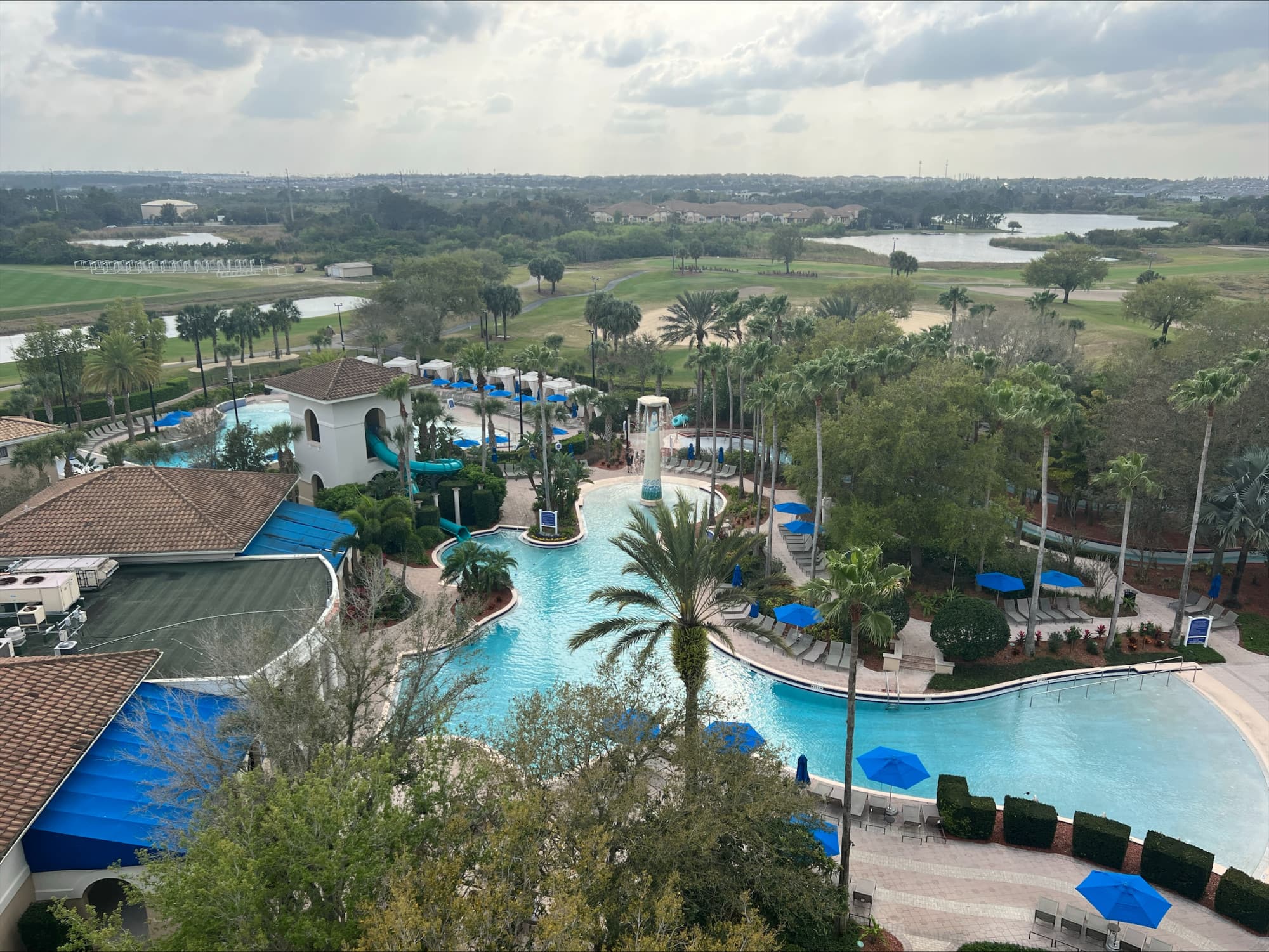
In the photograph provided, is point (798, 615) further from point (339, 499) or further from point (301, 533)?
point (339, 499)

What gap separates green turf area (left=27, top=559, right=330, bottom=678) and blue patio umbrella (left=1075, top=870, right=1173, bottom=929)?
1800 centimetres

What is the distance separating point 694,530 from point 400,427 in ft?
72.9

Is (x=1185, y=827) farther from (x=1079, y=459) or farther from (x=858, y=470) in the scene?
(x=1079, y=459)

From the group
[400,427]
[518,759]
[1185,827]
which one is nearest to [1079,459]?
[1185,827]

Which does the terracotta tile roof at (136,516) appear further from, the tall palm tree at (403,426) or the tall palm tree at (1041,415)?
the tall palm tree at (1041,415)

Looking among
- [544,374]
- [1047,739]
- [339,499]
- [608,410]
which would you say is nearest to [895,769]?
[1047,739]

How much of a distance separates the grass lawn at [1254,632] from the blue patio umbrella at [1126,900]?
17.2 m

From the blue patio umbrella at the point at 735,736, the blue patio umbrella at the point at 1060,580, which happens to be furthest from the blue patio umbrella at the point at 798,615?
the blue patio umbrella at the point at 1060,580

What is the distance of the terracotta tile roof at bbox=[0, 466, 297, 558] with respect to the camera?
87.7 ft

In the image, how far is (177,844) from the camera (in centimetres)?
1473

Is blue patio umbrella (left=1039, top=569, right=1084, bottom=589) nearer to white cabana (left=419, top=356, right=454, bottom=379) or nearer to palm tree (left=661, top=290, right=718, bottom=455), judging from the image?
palm tree (left=661, top=290, right=718, bottom=455)

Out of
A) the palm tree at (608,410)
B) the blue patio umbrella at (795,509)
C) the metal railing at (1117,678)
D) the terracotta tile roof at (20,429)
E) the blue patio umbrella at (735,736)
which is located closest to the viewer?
the blue patio umbrella at (735,736)

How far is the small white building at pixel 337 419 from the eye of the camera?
39375 millimetres

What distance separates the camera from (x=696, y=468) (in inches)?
1993
